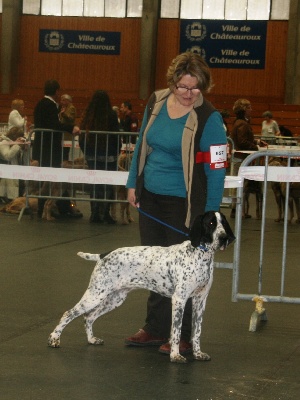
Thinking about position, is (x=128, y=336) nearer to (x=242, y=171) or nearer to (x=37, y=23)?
(x=242, y=171)

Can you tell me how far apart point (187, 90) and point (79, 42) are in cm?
2906

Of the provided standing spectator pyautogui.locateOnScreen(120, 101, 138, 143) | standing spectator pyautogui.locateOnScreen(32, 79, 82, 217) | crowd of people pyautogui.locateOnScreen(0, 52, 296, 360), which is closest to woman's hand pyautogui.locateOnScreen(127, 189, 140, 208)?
crowd of people pyautogui.locateOnScreen(0, 52, 296, 360)

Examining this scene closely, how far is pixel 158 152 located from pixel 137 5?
28.2m

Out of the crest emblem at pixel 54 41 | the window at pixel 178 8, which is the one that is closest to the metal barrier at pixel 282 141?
the window at pixel 178 8

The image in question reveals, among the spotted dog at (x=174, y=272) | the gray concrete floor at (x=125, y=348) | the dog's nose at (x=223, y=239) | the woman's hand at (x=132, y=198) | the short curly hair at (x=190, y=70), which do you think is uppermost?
the short curly hair at (x=190, y=70)

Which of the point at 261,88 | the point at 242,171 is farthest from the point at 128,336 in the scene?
the point at 261,88

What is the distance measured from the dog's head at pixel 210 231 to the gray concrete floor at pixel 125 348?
2.36ft

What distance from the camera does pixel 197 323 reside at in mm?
5359

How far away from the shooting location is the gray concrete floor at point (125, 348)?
4707 mm

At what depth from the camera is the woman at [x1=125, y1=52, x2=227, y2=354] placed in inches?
211

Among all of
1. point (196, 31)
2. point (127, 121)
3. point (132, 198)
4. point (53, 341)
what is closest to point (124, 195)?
point (132, 198)

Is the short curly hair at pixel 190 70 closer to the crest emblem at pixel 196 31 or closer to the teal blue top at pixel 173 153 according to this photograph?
the teal blue top at pixel 173 153

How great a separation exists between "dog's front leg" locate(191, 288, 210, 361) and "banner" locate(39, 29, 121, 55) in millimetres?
28762

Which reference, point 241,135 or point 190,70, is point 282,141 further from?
point 190,70
